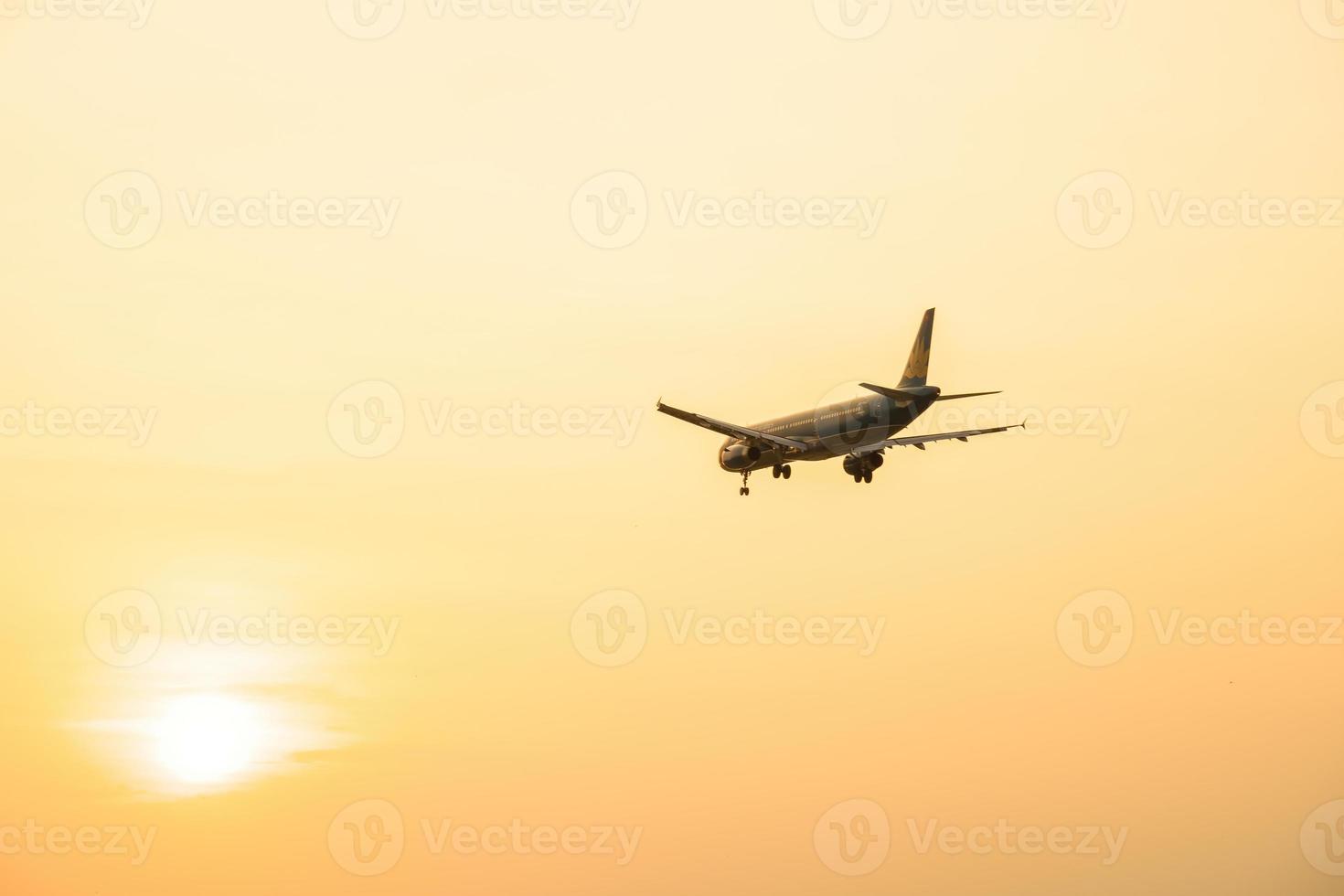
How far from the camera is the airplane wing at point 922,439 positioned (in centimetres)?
13362

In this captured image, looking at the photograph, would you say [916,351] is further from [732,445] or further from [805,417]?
[732,445]

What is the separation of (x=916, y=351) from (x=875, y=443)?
790 centimetres

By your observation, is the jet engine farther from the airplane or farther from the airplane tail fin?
the airplane tail fin

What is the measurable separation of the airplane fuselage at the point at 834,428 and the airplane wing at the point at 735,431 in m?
0.70

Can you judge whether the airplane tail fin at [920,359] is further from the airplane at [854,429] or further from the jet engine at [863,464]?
the jet engine at [863,464]

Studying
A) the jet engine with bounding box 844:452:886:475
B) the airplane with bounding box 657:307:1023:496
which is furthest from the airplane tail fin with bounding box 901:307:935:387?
the jet engine with bounding box 844:452:886:475

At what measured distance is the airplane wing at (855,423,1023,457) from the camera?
133625 millimetres

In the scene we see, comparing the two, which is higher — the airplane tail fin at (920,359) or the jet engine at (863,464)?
the airplane tail fin at (920,359)

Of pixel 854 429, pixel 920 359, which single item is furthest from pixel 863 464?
pixel 920 359

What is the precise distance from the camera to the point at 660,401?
448 feet

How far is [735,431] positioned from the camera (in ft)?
468

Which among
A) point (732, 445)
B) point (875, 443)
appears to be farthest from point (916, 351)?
point (732, 445)

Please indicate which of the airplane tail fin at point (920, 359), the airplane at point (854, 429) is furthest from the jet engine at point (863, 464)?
the airplane tail fin at point (920, 359)

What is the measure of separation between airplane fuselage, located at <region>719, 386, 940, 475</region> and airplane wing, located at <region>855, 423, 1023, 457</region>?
52cm
